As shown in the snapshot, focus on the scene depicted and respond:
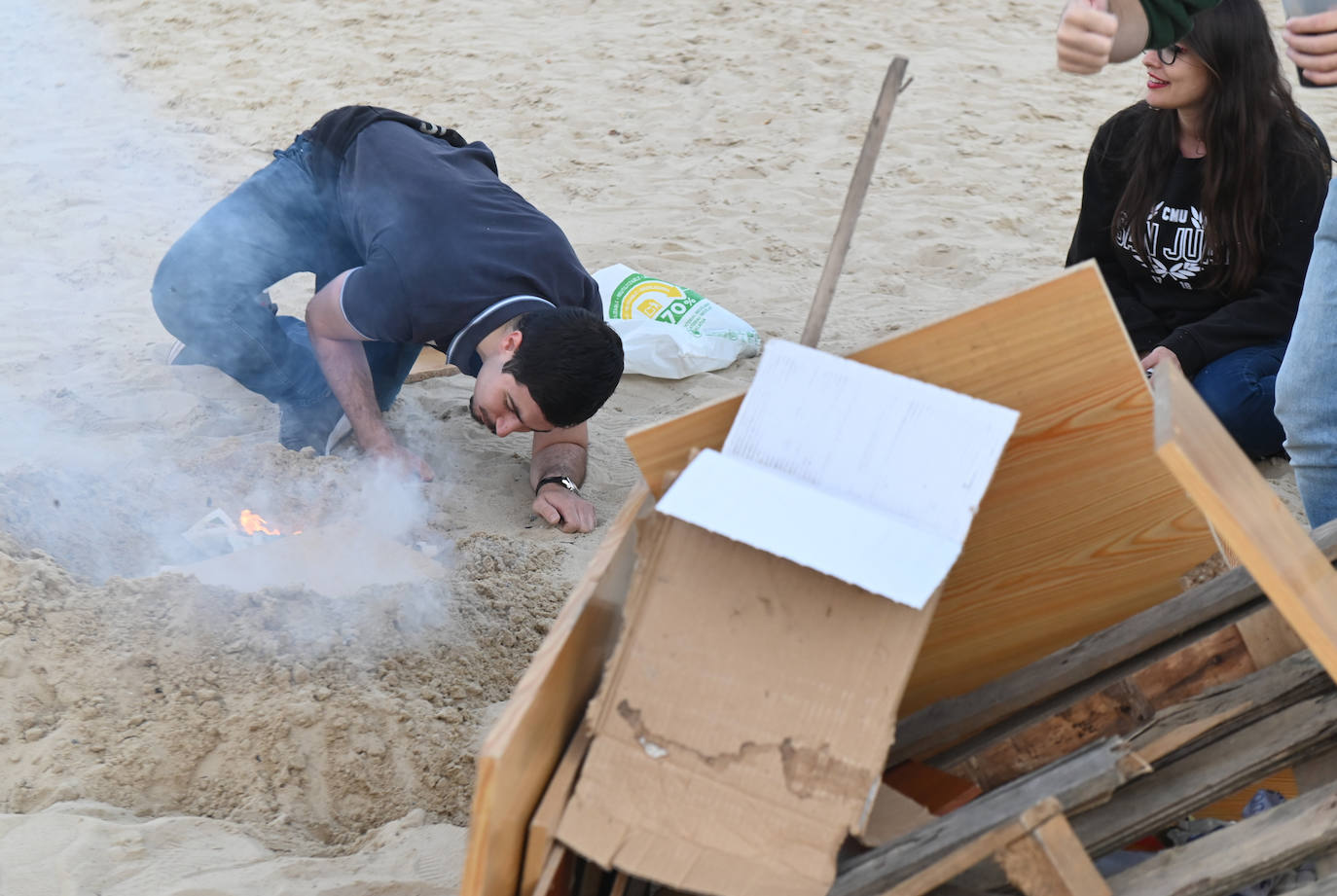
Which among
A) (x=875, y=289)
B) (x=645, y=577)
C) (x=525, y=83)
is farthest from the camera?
(x=525, y=83)

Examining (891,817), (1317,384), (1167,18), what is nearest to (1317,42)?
(1167,18)

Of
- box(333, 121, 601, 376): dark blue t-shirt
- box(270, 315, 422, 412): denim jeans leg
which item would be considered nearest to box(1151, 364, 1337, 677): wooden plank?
box(333, 121, 601, 376): dark blue t-shirt

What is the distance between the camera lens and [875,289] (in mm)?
4309

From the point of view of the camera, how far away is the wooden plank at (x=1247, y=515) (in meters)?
1.06

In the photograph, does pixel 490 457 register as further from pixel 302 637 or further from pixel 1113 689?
pixel 1113 689

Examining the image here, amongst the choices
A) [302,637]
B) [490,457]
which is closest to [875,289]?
[490,457]

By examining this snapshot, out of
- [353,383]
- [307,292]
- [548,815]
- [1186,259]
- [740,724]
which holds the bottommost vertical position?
[307,292]

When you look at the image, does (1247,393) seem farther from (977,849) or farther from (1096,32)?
(977,849)

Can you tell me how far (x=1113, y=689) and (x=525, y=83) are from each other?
538cm

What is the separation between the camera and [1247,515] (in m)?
1.12

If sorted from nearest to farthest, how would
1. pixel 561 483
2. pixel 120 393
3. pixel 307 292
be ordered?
pixel 561 483
pixel 120 393
pixel 307 292

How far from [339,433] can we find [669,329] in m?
1.15

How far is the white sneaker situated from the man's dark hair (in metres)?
0.75

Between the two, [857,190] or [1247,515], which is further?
[857,190]
